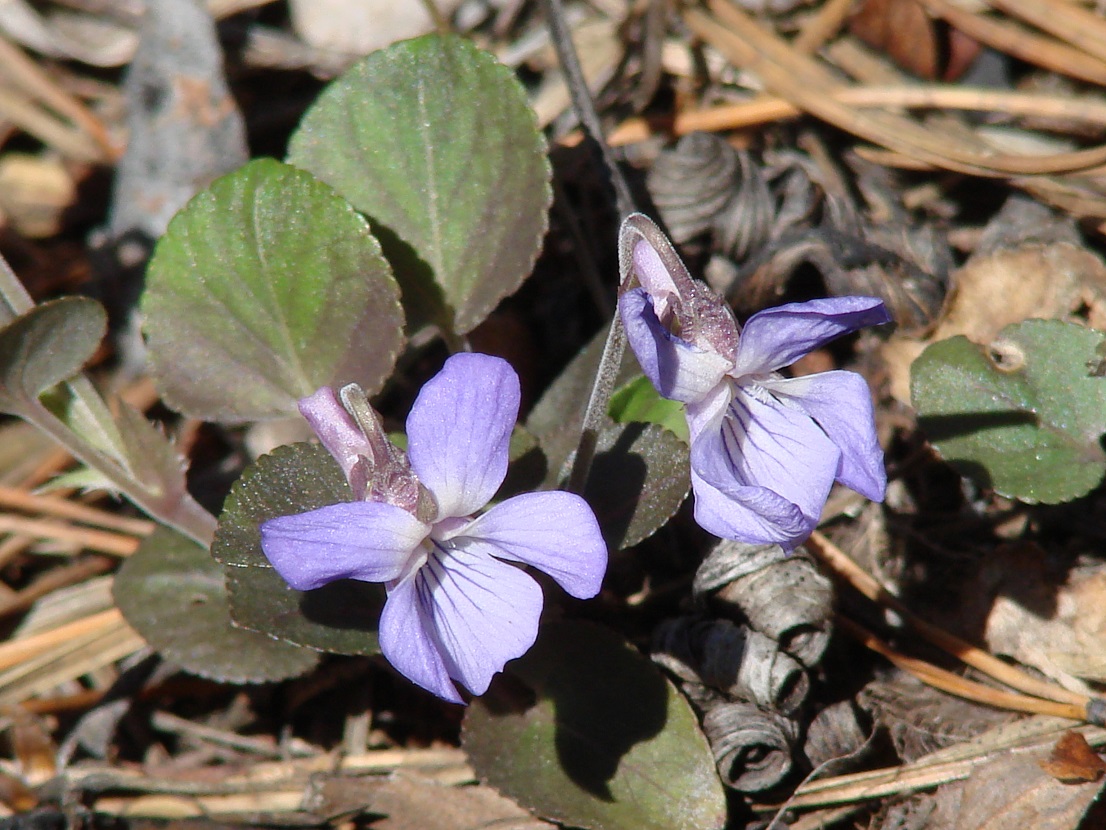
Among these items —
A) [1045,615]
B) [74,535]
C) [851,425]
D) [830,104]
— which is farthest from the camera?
[830,104]

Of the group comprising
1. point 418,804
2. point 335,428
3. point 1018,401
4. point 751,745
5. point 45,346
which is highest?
point 45,346

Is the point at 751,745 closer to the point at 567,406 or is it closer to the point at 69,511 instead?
the point at 567,406

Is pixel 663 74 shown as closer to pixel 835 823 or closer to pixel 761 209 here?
pixel 761 209

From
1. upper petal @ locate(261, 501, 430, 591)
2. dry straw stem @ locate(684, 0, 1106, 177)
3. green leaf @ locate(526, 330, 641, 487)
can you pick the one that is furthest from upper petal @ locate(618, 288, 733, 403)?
dry straw stem @ locate(684, 0, 1106, 177)

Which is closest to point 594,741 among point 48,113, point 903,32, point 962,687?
point 962,687

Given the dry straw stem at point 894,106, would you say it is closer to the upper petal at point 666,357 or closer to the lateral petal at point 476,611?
the upper petal at point 666,357

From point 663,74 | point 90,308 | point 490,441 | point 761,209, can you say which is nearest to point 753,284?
point 761,209
